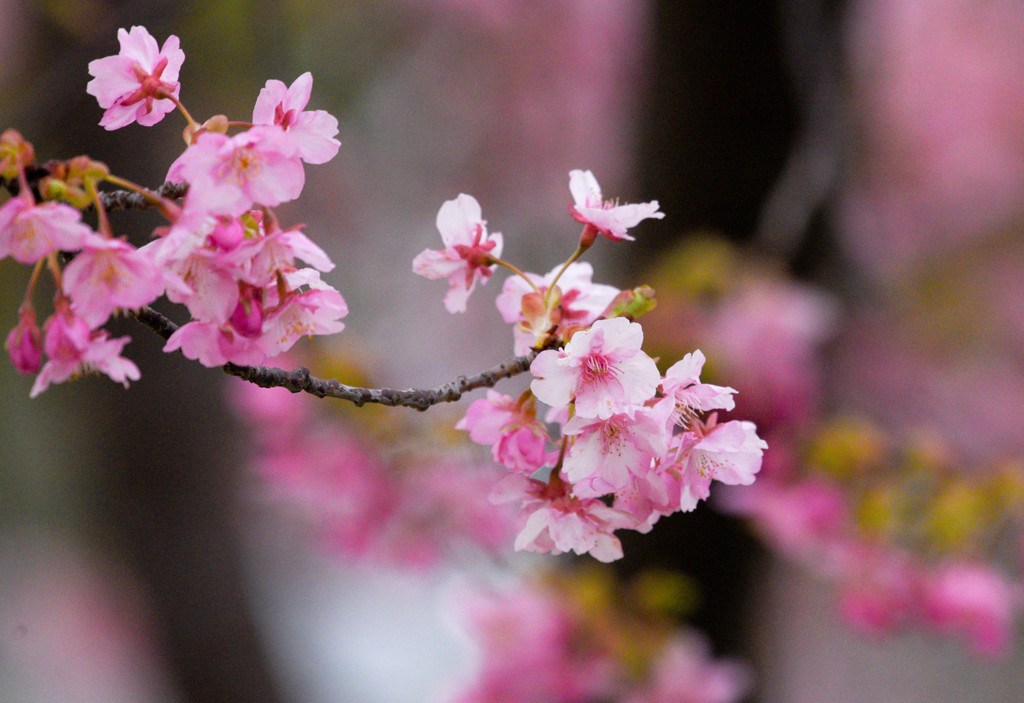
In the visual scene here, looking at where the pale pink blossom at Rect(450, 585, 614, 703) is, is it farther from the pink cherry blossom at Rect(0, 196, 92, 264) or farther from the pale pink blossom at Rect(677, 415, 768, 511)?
the pink cherry blossom at Rect(0, 196, 92, 264)

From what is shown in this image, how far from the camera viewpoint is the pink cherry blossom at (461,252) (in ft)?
1.64

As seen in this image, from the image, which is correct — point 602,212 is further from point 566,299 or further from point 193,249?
point 193,249

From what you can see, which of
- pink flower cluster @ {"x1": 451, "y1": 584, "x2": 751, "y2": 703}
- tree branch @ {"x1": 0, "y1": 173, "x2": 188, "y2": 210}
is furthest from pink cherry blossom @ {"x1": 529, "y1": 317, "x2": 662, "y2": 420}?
pink flower cluster @ {"x1": 451, "y1": 584, "x2": 751, "y2": 703}

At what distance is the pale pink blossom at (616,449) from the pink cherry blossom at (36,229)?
25cm

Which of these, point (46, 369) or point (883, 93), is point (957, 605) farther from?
point (883, 93)

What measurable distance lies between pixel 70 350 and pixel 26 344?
0.04m

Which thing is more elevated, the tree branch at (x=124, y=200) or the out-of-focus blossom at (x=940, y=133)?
the out-of-focus blossom at (x=940, y=133)

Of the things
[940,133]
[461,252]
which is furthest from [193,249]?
[940,133]

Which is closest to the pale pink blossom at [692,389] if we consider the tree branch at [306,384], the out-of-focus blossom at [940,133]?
the tree branch at [306,384]

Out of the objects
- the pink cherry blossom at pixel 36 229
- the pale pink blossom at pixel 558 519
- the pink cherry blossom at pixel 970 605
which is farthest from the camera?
the pink cherry blossom at pixel 970 605

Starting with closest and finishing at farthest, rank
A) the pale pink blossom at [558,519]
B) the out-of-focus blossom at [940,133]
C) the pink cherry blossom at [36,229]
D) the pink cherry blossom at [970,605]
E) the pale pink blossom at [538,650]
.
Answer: the pink cherry blossom at [36,229] → the pale pink blossom at [558,519] → the pink cherry blossom at [970,605] → the pale pink blossom at [538,650] → the out-of-focus blossom at [940,133]

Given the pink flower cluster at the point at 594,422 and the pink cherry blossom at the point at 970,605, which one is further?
the pink cherry blossom at the point at 970,605

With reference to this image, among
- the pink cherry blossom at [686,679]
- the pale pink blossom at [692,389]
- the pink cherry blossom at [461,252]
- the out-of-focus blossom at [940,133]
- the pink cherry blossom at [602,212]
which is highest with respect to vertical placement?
the out-of-focus blossom at [940,133]

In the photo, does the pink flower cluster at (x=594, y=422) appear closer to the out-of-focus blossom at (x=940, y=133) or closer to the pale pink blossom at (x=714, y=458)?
the pale pink blossom at (x=714, y=458)
